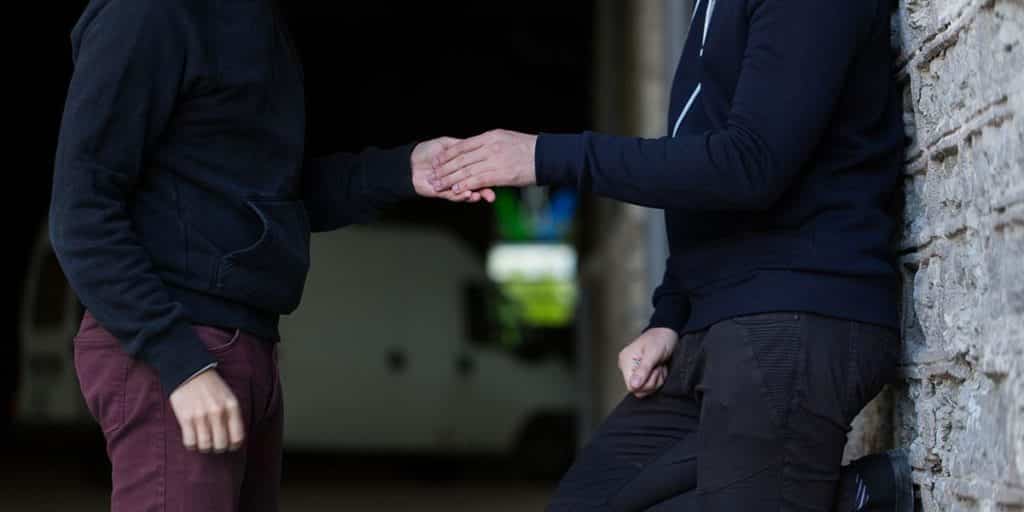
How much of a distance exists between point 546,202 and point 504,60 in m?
5.80

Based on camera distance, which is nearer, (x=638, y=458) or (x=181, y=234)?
Result: (x=181, y=234)

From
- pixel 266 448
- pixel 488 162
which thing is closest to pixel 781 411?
pixel 488 162

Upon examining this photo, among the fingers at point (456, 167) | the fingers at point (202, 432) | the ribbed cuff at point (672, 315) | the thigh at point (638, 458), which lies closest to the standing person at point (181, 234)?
the fingers at point (202, 432)

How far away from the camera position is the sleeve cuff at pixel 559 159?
83.4 inches

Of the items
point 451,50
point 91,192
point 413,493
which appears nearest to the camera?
point 91,192

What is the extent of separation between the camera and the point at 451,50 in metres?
17.7

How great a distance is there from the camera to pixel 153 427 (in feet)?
6.58

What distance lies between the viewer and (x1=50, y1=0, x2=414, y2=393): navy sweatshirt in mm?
1958

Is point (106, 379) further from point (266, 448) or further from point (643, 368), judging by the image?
point (643, 368)

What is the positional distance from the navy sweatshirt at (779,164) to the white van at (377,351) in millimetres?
8033

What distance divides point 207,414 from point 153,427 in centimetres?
12

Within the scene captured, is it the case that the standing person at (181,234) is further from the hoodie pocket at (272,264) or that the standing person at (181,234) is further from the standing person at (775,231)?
the standing person at (775,231)

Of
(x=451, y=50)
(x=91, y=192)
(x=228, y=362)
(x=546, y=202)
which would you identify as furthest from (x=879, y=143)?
(x=546, y=202)

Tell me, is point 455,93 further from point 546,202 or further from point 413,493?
point 413,493
